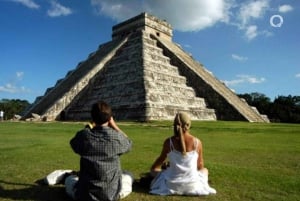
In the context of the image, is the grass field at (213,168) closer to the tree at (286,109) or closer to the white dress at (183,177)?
the white dress at (183,177)

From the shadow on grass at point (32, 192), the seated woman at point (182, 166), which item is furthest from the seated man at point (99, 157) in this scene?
the seated woman at point (182, 166)

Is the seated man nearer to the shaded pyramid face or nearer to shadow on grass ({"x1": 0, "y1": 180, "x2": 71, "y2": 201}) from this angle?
shadow on grass ({"x1": 0, "y1": 180, "x2": 71, "y2": 201})

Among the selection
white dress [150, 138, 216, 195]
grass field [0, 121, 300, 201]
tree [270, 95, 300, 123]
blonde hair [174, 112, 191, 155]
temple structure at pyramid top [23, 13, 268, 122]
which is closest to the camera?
blonde hair [174, 112, 191, 155]

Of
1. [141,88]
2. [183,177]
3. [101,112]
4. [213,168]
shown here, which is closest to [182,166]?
[183,177]

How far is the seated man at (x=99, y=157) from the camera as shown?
5.40 meters

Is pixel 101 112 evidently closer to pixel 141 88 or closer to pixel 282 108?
pixel 141 88

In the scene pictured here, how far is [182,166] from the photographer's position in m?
5.87

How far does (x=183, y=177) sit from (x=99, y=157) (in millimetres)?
1374

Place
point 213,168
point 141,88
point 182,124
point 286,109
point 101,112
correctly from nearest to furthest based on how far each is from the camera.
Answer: point 101,112 → point 182,124 → point 213,168 → point 141,88 → point 286,109

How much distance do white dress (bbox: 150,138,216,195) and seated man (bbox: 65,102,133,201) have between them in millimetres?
776

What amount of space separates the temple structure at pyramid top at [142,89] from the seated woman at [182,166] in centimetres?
1775

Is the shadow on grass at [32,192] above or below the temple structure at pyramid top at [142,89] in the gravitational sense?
below

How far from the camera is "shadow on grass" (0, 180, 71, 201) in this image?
594cm

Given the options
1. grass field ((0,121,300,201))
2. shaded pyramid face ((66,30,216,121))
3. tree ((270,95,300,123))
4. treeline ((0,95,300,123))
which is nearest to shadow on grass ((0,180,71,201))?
grass field ((0,121,300,201))
